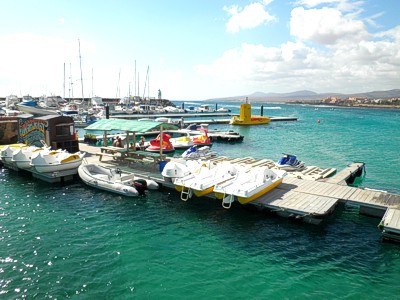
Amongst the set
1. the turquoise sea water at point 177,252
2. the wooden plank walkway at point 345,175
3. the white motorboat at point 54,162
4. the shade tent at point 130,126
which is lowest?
the turquoise sea water at point 177,252

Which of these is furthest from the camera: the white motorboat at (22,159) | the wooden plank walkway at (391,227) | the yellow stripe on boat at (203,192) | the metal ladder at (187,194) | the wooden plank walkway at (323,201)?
the white motorboat at (22,159)

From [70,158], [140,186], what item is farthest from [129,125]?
[140,186]

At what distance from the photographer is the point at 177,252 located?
37.4 ft

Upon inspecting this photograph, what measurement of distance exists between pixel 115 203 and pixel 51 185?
570 centimetres

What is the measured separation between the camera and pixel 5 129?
95.0 ft

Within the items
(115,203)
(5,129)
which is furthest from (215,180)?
(5,129)

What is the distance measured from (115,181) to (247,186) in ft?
24.9

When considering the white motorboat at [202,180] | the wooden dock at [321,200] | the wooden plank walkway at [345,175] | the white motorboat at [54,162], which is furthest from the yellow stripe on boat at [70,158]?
the wooden plank walkway at [345,175]

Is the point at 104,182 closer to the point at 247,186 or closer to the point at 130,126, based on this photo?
the point at 130,126

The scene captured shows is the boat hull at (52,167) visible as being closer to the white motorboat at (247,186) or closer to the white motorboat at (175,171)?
the white motorboat at (175,171)

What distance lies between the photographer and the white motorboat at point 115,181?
17.0 m

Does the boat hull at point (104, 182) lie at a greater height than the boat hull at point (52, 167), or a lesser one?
lesser

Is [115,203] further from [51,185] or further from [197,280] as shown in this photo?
[197,280]

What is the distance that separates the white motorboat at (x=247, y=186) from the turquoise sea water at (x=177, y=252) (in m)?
0.89
